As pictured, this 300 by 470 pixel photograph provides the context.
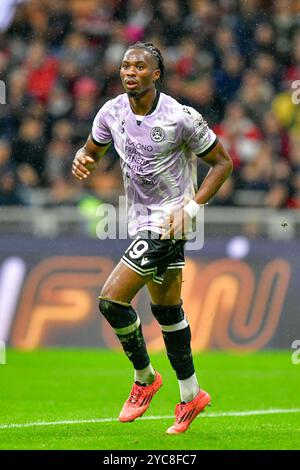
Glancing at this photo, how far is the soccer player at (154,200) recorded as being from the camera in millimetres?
7008

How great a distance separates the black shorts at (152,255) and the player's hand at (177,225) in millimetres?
70

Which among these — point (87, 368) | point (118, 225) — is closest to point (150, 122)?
point (87, 368)

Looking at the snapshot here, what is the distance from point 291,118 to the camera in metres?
15.1

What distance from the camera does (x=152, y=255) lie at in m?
7.00

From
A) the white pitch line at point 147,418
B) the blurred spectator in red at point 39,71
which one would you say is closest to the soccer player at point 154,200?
the white pitch line at point 147,418

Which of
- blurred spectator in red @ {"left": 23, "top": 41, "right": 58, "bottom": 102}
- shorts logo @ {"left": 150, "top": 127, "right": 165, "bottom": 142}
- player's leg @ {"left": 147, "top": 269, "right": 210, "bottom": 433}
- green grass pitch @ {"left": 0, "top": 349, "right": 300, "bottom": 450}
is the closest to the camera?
green grass pitch @ {"left": 0, "top": 349, "right": 300, "bottom": 450}

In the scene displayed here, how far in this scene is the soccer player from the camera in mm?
7008

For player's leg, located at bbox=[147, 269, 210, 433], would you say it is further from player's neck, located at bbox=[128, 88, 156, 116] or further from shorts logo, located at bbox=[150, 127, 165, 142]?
player's neck, located at bbox=[128, 88, 156, 116]

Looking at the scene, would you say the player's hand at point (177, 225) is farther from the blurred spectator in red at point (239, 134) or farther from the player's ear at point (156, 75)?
the blurred spectator in red at point (239, 134)

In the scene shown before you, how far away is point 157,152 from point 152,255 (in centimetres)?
66

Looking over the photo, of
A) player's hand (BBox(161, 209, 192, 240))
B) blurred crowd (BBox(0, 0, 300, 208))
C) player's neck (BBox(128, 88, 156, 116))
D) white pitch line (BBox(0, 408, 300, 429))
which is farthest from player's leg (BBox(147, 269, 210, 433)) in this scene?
blurred crowd (BBox(0, 0, 300, 208))

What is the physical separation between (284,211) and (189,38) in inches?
124

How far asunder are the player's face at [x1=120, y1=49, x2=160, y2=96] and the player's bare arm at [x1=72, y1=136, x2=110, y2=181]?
1.87ft
